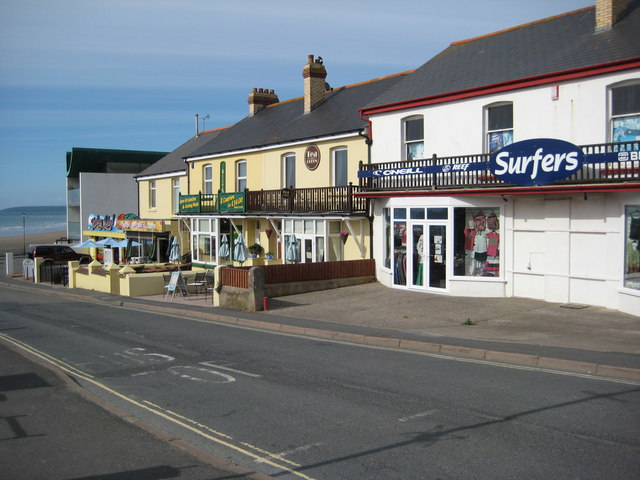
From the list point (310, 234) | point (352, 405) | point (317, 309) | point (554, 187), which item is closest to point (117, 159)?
point (310, 234)

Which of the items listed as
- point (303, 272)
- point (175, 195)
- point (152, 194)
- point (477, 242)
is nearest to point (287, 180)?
point (303, 272)

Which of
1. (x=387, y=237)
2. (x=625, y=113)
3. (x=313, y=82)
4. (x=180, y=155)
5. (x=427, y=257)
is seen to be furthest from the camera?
A: (x=180, y=155)

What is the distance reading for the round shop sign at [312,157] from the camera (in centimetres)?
2523

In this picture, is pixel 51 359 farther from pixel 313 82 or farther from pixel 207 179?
pixel 207 179

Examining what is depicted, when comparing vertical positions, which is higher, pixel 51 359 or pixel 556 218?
pixel 556 218

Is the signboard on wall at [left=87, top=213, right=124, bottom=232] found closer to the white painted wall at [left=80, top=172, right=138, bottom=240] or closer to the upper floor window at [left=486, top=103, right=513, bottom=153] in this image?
the white painted wall at [left=80, top=172, right=138, bottom=240]

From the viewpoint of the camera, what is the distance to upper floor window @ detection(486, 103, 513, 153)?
17.5 metres

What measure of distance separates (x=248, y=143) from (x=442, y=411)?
2399 centimetres

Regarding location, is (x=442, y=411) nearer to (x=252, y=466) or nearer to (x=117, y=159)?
(x=252, y=466)

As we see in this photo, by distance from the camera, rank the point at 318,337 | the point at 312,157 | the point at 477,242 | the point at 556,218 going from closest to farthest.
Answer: the point at 318,337 < the point at 556,218 < the point at 477,242 < the point at 312,157

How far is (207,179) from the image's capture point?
111 feet

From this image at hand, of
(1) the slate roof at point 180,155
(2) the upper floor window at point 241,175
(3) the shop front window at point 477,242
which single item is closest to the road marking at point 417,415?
(3) the shop front window at point 477,242

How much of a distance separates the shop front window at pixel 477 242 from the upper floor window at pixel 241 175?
15.1 m

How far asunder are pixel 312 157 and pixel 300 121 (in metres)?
3.26
